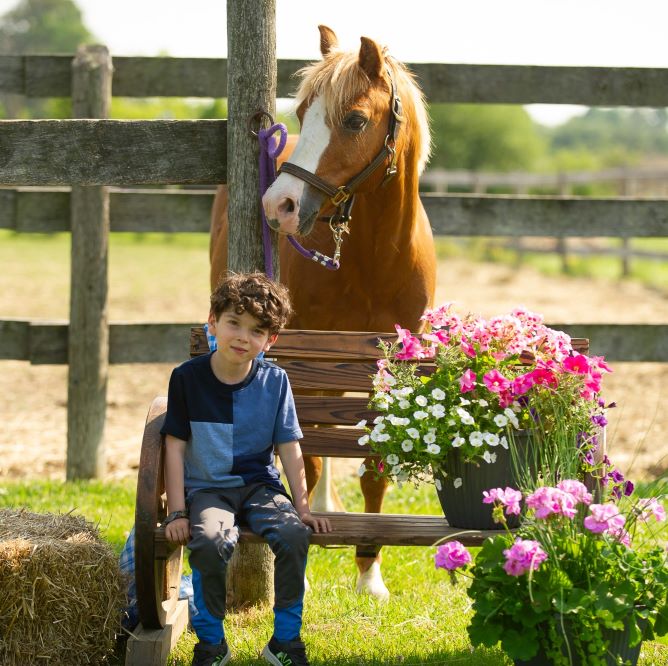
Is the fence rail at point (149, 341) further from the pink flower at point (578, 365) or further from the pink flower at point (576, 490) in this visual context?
the pink flower at point (576, 490)

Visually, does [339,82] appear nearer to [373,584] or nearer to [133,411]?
[373,584]

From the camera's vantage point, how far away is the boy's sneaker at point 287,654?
284cm

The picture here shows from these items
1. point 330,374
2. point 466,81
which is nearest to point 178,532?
point 330,374

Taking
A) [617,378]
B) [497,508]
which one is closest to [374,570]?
[497,508]

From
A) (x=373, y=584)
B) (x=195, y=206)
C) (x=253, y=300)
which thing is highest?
(x=195, y=206)

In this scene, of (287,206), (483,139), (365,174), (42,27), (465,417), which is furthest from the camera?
(42,27)

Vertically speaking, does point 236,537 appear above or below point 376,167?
below

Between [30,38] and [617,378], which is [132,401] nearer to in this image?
[617,378]

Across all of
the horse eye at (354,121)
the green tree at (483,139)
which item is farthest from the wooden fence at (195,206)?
the green tree at (483,139)

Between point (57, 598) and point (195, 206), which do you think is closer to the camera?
point (57, 598)

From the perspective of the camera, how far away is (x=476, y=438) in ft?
9.40

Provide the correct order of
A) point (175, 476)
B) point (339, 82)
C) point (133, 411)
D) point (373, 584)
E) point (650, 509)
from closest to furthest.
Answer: point (650, 509) → point (175, 476) → point (339, 82) → point (373, 584) → point (133, 411)

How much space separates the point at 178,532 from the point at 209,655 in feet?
1.18

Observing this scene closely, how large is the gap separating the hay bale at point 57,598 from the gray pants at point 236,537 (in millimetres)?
352
